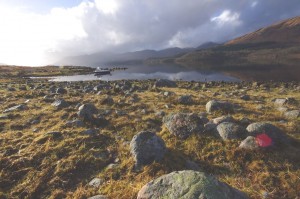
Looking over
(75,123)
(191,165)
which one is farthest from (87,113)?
(191,165)

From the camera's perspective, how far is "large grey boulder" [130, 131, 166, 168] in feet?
30.6

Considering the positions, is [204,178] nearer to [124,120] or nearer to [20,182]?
[20,182]

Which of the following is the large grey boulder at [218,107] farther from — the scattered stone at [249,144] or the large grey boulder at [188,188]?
the large grey boulder at [188,188]

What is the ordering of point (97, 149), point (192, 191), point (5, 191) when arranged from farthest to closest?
point (97, 149), point (5, 191), point (192, 191)

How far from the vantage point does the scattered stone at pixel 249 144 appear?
31.6 feet

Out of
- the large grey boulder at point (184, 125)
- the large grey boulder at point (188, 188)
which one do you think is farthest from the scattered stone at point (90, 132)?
the large grey boulder at point (188, 188)

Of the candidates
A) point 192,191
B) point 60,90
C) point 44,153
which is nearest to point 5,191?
point 44,153

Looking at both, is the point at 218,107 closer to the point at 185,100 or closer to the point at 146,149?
the point at 185,100

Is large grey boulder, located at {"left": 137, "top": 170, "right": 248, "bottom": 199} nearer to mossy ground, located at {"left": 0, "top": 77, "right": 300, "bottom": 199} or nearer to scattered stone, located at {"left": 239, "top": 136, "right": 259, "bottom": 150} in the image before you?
mossy ground, located at {"left": 0, "top": 77, "right": 300, "bottom": 199}

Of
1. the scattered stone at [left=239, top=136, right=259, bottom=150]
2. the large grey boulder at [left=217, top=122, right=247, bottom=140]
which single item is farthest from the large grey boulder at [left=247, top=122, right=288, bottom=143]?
the scattered stone at [left=239, top=136, right=259, bottom=150]

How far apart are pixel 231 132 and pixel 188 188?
547 centimetres

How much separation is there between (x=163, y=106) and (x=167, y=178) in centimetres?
1191

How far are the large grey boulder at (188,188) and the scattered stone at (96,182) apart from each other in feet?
8.61

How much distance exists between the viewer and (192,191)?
576 centimetres
